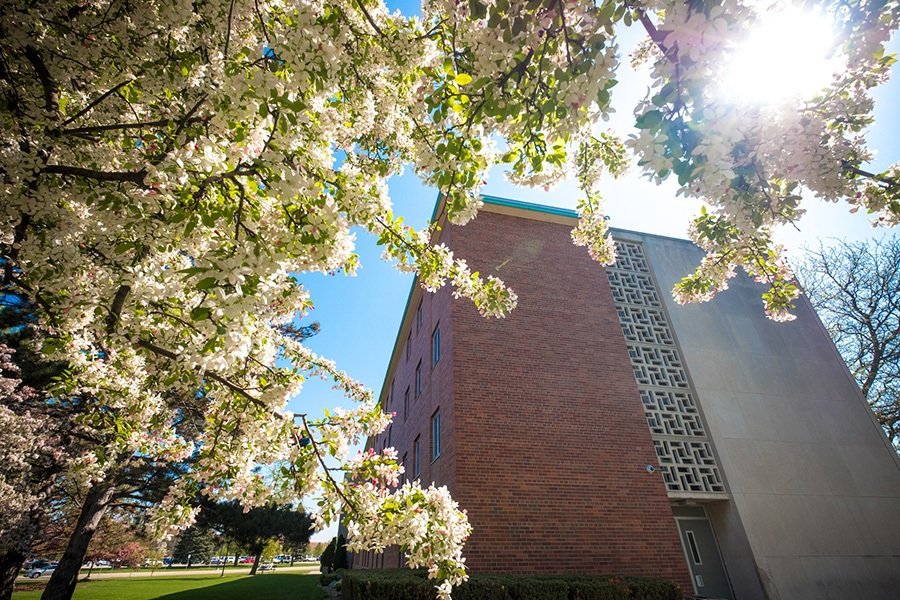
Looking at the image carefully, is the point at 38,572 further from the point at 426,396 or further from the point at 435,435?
the point at 435,435

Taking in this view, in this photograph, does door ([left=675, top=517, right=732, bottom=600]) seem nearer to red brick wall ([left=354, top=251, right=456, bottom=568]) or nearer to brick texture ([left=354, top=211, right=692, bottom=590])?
brick texture ([left=354, top=211, right=692, bottom=590])

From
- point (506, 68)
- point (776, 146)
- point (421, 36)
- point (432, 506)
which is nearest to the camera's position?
point (506, 68)

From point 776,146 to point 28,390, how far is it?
15.4m

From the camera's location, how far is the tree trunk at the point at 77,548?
34.1 feet

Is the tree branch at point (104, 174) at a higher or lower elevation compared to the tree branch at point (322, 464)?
higher

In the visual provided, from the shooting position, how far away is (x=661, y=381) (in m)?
11.3

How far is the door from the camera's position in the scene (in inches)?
363

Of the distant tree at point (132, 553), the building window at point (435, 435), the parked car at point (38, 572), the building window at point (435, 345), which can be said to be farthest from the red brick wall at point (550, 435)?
the parked car at point (38, 572)

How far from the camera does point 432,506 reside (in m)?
3.34

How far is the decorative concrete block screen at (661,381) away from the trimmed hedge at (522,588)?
3121 mm

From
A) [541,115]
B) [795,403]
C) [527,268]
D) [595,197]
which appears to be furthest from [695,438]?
[541,115]

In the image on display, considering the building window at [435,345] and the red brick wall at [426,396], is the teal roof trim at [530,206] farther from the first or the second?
the building window at [435,345]

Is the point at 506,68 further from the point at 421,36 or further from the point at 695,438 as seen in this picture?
the point at 695,438

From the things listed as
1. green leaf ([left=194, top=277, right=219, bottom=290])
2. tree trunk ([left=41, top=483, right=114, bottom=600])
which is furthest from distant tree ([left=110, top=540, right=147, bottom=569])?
green leaf ([left=194, top=277, right=219, bottom=290])
